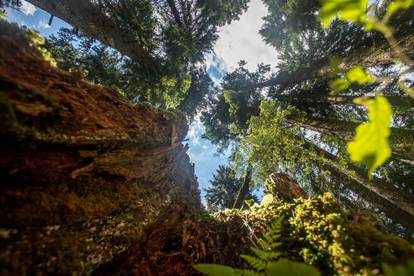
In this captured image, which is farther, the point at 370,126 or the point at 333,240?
the point at 333,240

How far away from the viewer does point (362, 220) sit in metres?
2.43

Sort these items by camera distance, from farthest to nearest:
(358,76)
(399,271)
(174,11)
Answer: (174,11)
(358,76)
(399,271)

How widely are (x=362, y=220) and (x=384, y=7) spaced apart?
27.1 feet

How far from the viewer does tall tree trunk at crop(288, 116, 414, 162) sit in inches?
246

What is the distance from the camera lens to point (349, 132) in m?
7.41

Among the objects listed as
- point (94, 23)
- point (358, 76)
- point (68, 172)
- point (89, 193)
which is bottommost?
point (358, 76)

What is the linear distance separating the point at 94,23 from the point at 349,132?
748cm

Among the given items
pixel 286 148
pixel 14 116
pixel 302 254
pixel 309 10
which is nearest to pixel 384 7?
pixel 309 10

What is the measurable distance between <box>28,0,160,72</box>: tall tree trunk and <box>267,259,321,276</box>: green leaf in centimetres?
713

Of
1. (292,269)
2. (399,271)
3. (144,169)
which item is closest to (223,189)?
(144,169)

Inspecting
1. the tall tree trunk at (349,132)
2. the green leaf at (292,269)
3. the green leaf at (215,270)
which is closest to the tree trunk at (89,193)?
the green leaf at (215,270)

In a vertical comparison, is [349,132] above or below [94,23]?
below

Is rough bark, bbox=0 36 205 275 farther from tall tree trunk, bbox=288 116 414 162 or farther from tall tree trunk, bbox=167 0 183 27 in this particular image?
tall tree trunk, bbox=167 0 183 27

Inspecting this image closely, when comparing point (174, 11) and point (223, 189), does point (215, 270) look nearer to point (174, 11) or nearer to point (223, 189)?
point (174, 11)
